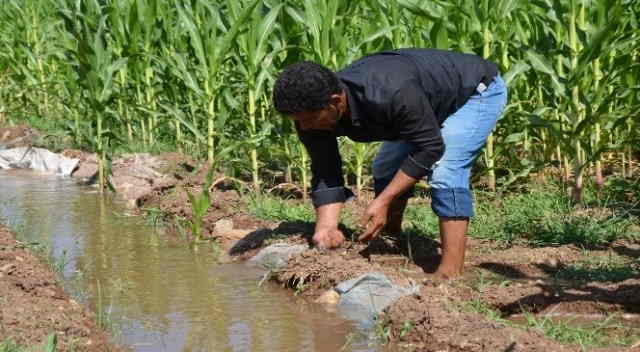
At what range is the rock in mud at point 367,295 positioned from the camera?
4.65 m

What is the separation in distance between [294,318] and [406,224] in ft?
5.98

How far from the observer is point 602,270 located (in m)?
5.18

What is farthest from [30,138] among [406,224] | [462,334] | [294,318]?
[462,334]

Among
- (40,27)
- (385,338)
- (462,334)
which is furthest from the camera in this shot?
(40,27)

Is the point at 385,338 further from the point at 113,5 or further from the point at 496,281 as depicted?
the point at 113,5

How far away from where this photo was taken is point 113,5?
28.6ft

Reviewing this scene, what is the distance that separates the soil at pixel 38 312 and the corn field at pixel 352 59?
1.94m

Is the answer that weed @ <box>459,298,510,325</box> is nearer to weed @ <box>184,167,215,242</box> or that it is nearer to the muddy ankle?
the muddy ankle

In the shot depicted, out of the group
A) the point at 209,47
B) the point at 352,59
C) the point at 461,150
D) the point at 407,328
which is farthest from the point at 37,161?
the point at 407,328

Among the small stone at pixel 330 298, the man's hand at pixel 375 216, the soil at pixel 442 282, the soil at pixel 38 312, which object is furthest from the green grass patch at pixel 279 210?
the soil at pixel 38 312

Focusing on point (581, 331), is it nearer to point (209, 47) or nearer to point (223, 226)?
point (223, 226)

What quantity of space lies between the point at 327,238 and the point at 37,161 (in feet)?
18.2

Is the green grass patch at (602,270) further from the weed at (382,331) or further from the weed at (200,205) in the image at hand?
the weed at (200,205)

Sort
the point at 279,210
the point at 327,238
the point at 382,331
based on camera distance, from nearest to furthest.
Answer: the point at 382,331, the point at 327,238, the point at 279,210
